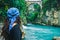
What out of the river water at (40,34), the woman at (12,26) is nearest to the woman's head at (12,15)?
the woman at (12,26)

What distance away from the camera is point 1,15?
646 inches

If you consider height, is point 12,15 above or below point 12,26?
above

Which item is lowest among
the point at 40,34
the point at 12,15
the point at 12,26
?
the point at 40,34

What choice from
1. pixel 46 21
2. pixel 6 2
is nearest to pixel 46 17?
pixel 46 21

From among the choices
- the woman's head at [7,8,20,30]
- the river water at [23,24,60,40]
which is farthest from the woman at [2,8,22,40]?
the river water at [23,24,60,40]

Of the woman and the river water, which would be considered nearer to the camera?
the woman

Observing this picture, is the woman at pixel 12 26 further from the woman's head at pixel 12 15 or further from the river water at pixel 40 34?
the river water at pixel 40 34

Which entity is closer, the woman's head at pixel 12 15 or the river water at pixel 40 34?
the woman's head at pixel 12 15

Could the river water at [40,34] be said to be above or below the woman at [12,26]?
below

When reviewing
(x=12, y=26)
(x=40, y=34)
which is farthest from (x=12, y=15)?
(x=40, y=34)

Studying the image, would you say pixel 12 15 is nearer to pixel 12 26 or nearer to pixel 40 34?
pixel 12 26

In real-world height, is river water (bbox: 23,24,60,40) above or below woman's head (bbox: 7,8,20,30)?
below

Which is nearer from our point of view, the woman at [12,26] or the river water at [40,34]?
the woman at [12,26]

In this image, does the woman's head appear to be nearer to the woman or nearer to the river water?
the woman
